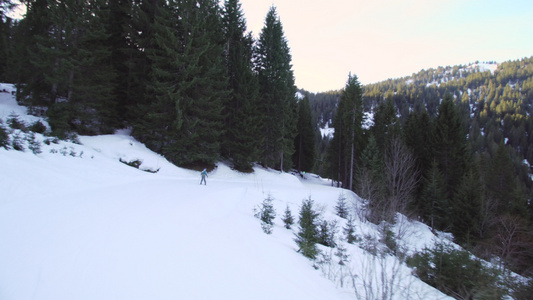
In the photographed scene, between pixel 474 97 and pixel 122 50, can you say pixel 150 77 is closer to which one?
pixel 122 50

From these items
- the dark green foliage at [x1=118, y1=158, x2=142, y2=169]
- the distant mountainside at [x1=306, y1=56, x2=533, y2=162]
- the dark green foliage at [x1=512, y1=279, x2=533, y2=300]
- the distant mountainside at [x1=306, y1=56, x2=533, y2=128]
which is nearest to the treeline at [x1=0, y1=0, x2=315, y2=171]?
the dark green foliage at [x1=118, y1=158, x2=142, y2=169]

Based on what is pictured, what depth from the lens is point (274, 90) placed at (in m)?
28.3

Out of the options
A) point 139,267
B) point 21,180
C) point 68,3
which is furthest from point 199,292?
point 68,3

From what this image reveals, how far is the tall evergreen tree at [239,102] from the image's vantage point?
78.4 ft

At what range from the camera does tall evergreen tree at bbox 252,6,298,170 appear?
2775 centimetres

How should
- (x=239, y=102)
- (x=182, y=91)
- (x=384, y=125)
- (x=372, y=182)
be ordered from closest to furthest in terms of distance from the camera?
(x=182, y=91)
(x=372, y=182)
(x=239, y=102)
(x=384, y=125)

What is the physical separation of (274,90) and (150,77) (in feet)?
45.1

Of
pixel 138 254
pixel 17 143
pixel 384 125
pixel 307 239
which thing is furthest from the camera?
pixel 384 125

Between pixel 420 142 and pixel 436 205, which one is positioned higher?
pixel 420 142

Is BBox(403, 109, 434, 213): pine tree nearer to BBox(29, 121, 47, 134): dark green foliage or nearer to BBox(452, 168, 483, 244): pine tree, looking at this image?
BBox(452, 168, 483, 244): pine tree

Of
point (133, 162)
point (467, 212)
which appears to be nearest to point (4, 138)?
point (133, 162)

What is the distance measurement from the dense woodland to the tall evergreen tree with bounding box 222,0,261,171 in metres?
0.14

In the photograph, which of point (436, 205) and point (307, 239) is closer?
point (307, 239)

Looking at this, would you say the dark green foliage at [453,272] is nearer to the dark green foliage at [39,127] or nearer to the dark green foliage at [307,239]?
the dark green foliage at [307,239]
